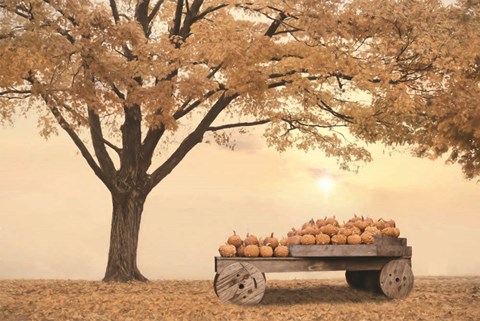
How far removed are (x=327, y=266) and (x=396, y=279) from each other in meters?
1.83

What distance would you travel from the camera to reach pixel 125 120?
18.3 m

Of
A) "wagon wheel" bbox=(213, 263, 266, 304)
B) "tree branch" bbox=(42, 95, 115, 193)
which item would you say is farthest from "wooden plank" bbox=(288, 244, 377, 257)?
"tree branch" bbox=(42, 95, 115, 193)

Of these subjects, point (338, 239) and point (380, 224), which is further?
point (380, 224)

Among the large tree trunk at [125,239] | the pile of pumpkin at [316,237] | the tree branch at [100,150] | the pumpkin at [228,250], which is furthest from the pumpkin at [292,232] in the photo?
the tree branch at [100,150]

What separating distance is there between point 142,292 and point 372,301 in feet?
17.0

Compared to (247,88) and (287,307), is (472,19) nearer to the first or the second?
(247,88)

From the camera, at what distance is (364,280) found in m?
15.2

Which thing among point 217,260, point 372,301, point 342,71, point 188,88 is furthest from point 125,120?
point 372,301

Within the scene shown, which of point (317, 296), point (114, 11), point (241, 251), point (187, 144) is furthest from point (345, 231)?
point (114, 11)

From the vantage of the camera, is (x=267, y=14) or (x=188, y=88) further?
(x=267, y=14)

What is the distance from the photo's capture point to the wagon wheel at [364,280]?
14629 millimetres

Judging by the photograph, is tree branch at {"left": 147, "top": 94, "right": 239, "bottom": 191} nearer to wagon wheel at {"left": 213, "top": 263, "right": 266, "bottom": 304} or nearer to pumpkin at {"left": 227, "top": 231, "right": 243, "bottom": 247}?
pumpkin at {"left": 227, "top": 231, "right": 243, "bottom": 247}

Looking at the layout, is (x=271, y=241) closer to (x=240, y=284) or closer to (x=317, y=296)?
(x=240, y=284)

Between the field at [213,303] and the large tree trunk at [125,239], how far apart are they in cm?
64
